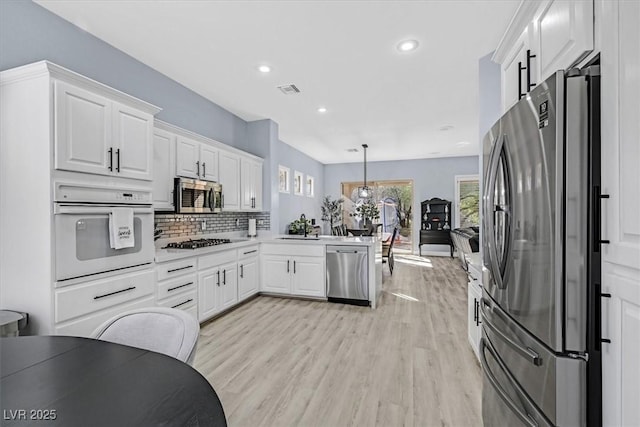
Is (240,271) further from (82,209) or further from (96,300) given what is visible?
(82,209)

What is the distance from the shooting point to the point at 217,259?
3.58 meters

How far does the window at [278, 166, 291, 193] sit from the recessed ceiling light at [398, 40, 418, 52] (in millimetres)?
4215

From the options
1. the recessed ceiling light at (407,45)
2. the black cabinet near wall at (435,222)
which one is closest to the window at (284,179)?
the black cabinet near wall at (435,222)

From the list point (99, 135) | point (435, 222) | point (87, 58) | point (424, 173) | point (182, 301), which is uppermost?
point (87, 58)

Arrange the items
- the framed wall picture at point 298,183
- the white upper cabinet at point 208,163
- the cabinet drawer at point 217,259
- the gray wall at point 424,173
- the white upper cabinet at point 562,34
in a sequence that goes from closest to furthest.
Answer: the white upper cabinet at point 562,34
the cabinet drawer at point 217,259
the white upper cabinet at point 208,163
the framed wall picture at point 298,183
the gray wall at point 424,173

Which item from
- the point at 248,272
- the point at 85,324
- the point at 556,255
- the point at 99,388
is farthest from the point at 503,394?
the point at 248,272

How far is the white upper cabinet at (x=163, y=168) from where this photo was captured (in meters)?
3.15

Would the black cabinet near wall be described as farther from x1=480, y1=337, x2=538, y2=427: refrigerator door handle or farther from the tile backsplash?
x1=480, y1=337, x2=538, y2=427: refrigerator door handle

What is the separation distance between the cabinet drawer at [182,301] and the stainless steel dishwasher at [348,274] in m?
1.78

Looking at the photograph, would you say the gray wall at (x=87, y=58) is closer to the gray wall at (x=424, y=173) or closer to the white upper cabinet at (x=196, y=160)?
the white upper cabinet at (x=196, y=160)

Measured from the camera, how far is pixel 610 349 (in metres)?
0.97

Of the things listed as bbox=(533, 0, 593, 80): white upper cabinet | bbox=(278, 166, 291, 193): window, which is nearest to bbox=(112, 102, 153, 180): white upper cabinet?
bbox=(533, 0, 593, 80): white upper cabinet

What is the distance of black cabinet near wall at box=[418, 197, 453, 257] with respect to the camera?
8383 mm

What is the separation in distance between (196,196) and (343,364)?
251cm
